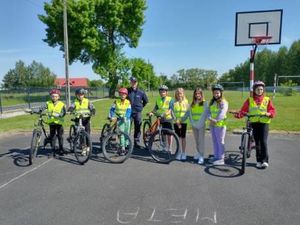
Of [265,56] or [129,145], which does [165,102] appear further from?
[265,56]

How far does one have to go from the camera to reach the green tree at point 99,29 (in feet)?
111

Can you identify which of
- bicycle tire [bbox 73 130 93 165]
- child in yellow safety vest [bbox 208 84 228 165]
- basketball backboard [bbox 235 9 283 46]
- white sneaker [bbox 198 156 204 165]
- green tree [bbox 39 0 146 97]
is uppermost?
green tree [bbox 39 0 146 97]

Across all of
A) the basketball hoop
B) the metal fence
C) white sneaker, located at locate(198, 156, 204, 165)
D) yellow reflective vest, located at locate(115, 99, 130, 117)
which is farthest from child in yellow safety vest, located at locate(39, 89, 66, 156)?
the metal fence

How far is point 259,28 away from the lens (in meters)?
9.67

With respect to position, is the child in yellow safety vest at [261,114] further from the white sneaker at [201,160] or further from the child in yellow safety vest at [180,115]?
the child in yellow safety vest at [180,115]

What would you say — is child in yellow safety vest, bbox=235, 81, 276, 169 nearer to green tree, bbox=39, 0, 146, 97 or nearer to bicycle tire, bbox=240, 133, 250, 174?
bicycle tire, bbox=240, 133, 250, 174

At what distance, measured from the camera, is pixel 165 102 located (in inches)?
275

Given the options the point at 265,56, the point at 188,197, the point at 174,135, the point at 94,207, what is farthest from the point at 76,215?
the point at 265,56

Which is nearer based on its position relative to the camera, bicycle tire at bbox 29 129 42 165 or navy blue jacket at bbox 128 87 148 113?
bicycle tire at bbox 29 129 42 165

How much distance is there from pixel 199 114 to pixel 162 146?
1.12 metres

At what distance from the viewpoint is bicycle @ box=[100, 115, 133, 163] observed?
22.0 ft

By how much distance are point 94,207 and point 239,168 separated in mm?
3048

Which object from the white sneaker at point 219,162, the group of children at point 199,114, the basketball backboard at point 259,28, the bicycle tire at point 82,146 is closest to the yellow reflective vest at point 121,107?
the group of children at point 199,114

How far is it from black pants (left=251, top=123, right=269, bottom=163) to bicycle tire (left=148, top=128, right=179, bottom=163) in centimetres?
164
